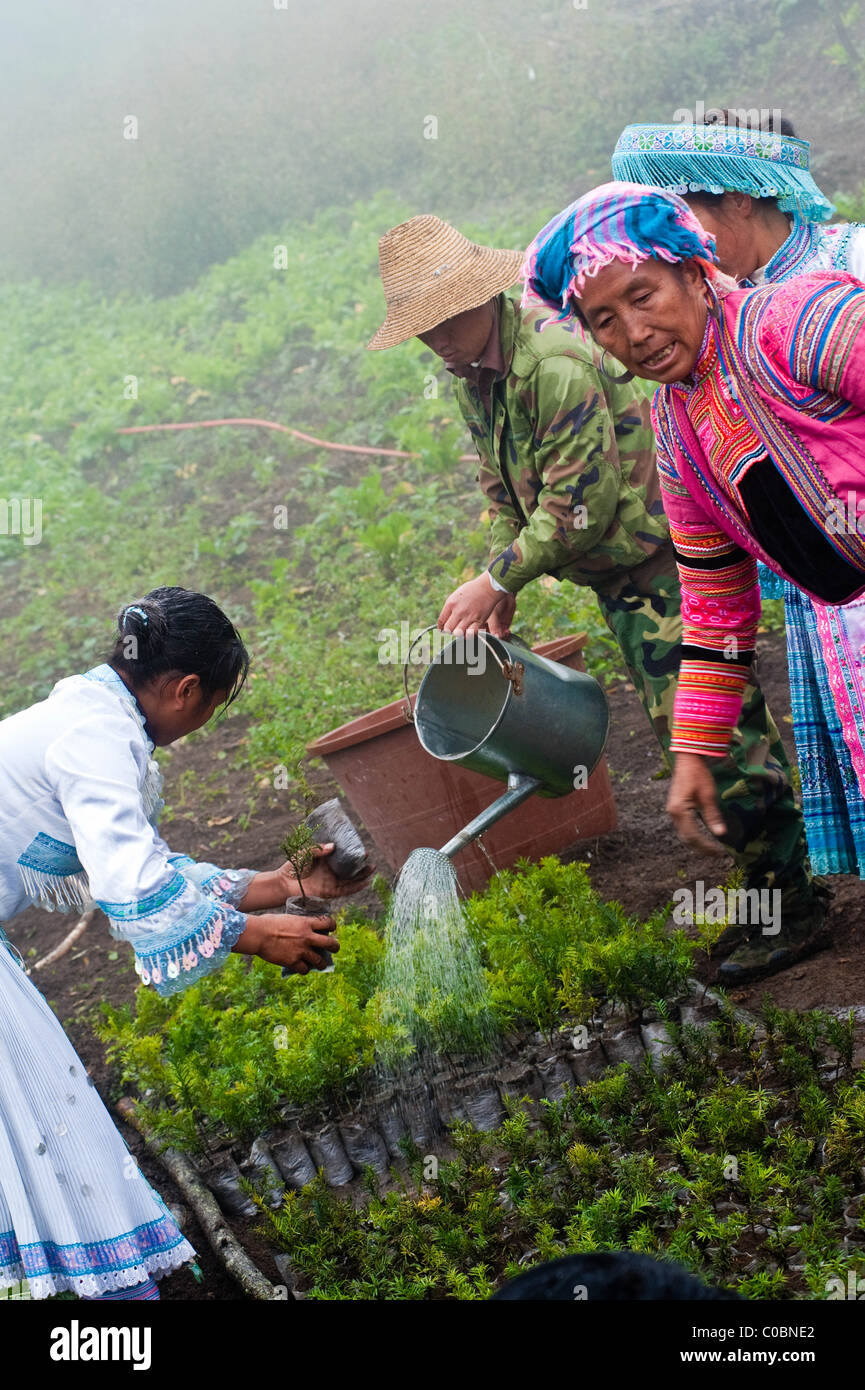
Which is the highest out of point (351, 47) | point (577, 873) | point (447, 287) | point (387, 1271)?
point (351, 47)

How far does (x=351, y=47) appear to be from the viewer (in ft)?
53.5

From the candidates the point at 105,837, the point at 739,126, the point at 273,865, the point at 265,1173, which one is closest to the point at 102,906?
the point at 105,837

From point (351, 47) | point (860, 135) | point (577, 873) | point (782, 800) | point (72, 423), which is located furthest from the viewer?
point (351, 47)

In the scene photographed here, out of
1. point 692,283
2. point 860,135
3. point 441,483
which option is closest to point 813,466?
point 692,283

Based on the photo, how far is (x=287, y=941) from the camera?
2.57 m

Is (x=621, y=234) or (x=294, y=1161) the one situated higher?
(x=621, y=234)

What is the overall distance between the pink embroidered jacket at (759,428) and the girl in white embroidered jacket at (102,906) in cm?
103

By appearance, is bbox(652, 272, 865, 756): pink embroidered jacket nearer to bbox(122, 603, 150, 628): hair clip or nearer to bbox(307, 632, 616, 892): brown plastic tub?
bbox(122, 603, 150, 628): hair clip

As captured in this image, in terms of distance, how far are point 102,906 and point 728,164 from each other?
2.08 meters

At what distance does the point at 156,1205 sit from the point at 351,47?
16.8 meters

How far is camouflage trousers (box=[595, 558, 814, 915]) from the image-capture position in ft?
11.0

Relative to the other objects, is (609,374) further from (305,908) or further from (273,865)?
(273,865)

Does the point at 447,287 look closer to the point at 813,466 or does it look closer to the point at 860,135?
the point at 813,466

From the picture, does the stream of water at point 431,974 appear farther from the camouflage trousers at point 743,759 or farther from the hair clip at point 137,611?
the hair clip at point 137,611
